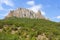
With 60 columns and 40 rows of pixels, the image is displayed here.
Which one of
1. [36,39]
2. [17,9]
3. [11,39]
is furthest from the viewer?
[17,9]

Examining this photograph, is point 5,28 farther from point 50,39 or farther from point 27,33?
point 50,39

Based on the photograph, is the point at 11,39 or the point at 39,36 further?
the point at 39,36

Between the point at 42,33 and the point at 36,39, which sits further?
the point at 42,33

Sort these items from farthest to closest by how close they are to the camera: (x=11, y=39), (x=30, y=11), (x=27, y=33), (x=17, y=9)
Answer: (x=30, y=11), (x=17, y=9), (x=27, y=33), (x=11, y=39)

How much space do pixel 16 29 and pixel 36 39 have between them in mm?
8208

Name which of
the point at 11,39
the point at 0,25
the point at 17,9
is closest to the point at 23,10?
the point at 17,9

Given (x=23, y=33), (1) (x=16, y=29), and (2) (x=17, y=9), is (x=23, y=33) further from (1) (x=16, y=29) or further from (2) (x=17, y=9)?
(2) (x=17, y=9)

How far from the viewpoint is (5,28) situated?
2308 inches

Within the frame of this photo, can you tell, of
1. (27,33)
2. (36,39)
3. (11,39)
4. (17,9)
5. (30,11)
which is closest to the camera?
(11,39)

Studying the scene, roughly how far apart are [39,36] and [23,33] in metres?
4.74

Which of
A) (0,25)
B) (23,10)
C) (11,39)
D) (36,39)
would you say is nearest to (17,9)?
(23,10)

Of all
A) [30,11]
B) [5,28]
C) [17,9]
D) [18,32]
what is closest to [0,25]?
[5,28]

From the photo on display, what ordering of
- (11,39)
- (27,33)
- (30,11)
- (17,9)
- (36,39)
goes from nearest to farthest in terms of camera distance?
1. (11,39)
2. (36,39)
3. (27,33)
4. (17,9)
5. (30,11)

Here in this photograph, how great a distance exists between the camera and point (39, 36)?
53406 mm
